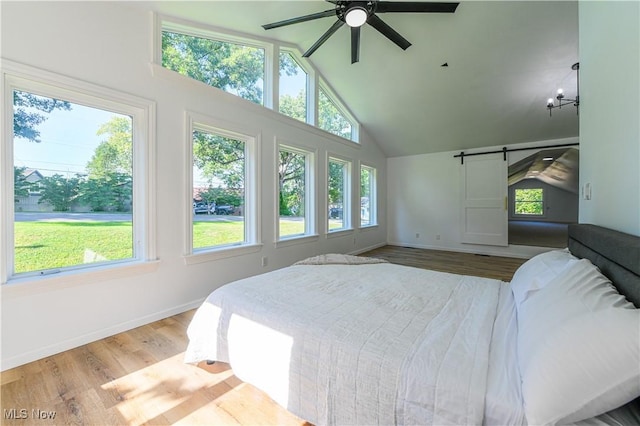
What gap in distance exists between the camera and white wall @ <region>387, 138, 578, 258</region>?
5914 millimetres

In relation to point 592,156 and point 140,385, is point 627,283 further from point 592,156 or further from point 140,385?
point 140,385

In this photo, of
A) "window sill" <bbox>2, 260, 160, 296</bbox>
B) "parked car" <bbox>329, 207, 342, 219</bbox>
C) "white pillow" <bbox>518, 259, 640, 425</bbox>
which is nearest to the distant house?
"window sill" <bbox>2, 260, 160, 296</bbox>

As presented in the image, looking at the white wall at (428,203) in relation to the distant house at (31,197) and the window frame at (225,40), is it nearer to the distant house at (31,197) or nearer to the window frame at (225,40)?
the window frame at (225,40)

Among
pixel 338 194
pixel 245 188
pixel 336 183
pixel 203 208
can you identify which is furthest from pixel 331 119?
pixel 203 208

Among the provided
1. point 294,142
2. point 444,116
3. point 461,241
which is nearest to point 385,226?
point 461,241

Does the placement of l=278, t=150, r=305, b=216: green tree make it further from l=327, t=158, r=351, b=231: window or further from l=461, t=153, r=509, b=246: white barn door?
l=461, t=153, r=509, b=246: white barn door

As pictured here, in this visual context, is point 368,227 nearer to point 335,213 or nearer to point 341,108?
point 335,213

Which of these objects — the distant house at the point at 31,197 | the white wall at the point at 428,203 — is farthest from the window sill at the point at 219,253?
the white wall at the point at 428,203

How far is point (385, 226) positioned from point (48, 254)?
6.15 metres

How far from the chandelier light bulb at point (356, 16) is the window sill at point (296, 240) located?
2763 millimetres

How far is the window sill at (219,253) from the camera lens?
9.27 ft

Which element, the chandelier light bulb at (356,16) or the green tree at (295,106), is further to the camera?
the green tree at (295,106)

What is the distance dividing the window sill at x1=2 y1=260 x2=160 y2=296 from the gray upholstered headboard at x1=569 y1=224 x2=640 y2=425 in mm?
3028

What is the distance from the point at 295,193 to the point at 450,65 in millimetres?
3057
